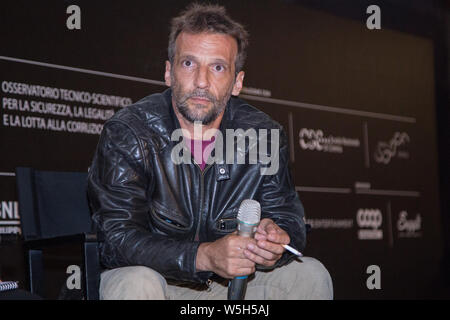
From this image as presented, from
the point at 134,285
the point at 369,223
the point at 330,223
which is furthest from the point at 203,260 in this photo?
the point at 369,223

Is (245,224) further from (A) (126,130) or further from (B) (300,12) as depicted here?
(B) (300,12)

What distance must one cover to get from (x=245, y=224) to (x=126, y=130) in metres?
0.64

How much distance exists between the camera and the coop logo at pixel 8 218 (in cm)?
303

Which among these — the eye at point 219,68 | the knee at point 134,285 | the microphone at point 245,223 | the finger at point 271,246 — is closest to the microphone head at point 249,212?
A: the microphone at point 245,223

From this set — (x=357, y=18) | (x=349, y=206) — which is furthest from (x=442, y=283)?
(x=357, y=18)

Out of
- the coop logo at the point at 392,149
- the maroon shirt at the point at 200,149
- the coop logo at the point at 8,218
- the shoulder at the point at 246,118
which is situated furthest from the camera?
the coop logo at the point at 392,149

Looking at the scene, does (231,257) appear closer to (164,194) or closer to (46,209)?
(164,194)

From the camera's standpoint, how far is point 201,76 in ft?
7.48

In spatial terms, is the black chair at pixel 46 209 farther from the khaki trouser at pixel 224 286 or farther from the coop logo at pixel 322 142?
the coop logo at pixel 322 142

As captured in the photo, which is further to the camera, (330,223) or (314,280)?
(330,223)

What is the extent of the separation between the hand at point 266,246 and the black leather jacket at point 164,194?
19 cm

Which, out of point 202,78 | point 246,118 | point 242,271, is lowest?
point 242,271

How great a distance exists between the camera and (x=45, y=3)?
329 cm

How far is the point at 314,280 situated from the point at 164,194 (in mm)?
621
